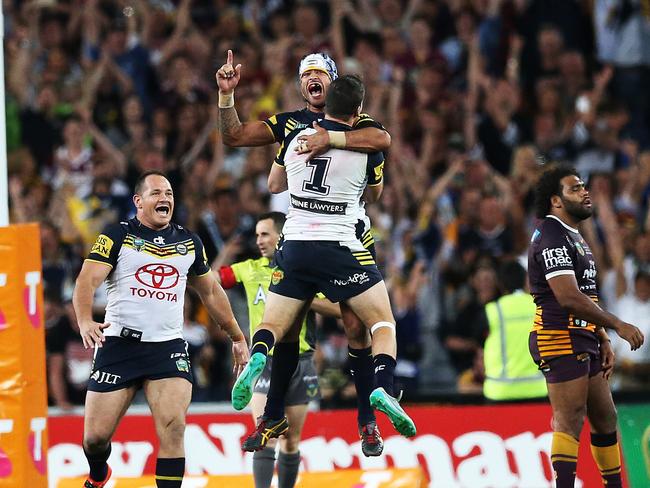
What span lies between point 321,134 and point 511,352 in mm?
4614

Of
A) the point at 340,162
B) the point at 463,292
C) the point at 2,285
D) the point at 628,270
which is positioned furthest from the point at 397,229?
the point at 2,285

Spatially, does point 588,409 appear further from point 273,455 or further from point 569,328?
point 273,455

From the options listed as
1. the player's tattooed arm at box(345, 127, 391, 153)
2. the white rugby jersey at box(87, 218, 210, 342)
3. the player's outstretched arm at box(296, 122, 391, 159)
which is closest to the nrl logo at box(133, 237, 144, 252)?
the white rugby jersey at box(87, 218, 210, 342)

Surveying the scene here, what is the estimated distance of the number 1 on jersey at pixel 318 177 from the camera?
9.58 meters

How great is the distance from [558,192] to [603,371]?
1.45 m

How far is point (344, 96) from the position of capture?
9.56m

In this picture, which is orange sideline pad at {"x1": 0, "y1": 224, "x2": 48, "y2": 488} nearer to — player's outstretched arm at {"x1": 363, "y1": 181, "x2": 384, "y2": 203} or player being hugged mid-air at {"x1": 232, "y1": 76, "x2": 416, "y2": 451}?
player being hugged mid-air at {"x1": 232, "y1": 76, "x2": 416, "y2": 451}

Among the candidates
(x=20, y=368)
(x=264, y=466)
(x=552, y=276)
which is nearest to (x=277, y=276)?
(x=20, y=368)

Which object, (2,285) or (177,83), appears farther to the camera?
(177,83)

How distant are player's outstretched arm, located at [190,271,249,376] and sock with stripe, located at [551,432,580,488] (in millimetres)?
2530

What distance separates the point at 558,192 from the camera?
1057 centimetres

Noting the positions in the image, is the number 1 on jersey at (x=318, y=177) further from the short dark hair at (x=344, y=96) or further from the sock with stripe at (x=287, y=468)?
the sock with stripe at (x=287, y=468)

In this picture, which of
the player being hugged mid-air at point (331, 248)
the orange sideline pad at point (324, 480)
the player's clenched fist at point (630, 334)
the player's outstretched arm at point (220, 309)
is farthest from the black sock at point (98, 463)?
the player's clenched fist at point (630, 334)

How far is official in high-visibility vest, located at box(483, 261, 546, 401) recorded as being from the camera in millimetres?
13234
